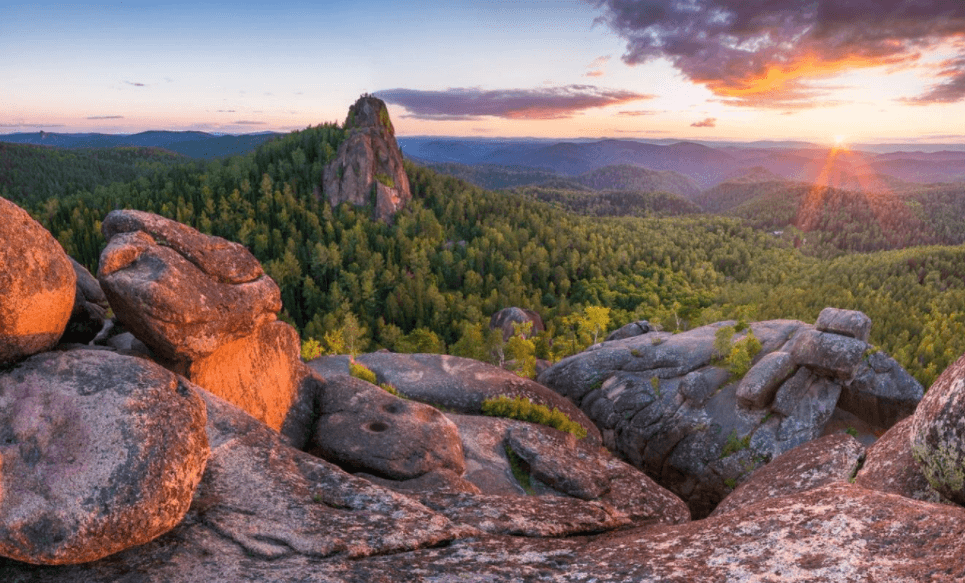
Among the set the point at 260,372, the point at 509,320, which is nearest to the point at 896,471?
the point at 260,372

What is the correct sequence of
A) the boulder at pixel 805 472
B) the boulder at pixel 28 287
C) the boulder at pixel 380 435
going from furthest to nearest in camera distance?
the boulder at pixel 380 435
the boulder at pixel 805 472
the boulder at pixel 28 287

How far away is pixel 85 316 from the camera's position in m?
17.6

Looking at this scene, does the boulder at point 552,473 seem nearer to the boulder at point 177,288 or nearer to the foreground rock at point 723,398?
the boulder at point 177,288

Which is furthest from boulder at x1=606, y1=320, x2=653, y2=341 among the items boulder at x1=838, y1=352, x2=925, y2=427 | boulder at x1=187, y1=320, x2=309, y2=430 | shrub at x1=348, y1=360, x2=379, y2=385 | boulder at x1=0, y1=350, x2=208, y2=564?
boulder at x1=0, y1=350, x2=208, y2=564

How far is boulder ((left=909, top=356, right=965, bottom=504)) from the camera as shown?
10242 millimetres

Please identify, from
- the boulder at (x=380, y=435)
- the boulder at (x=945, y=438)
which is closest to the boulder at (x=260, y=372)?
the boulder at (x=380, y=435)

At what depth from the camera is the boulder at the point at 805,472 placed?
15258mm

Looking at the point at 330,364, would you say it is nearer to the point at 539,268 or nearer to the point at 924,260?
the point at 539,268

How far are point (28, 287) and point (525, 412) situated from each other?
25.4 meters

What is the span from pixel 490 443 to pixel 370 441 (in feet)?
25.2

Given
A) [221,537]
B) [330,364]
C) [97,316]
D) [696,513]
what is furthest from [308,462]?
[696,513]

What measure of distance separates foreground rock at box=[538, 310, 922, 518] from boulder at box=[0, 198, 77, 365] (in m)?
45.2

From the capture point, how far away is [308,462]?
15.2 meters

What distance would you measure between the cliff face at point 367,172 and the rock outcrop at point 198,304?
13445 cm
